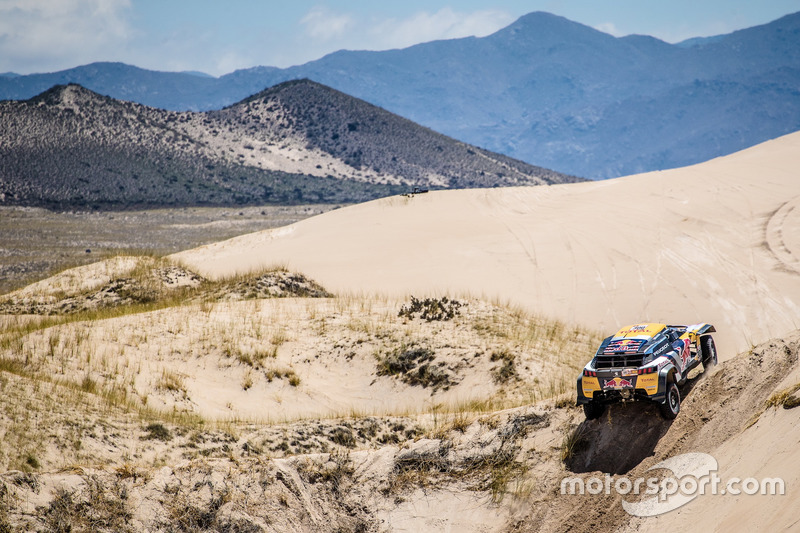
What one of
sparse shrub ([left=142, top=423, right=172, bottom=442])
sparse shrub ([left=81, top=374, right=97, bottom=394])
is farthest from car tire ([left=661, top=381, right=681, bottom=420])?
sparse shrub ([left=81, top=374, right=97, bottom=394])

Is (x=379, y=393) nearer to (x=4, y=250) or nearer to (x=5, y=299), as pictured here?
(x=5, y=299)

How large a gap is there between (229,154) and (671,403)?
9584 cm

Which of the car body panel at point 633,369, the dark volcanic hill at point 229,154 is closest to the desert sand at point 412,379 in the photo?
the car body panel at point 633,369

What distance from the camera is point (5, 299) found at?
67.8ft

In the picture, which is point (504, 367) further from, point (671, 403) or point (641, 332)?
point (671, 403)

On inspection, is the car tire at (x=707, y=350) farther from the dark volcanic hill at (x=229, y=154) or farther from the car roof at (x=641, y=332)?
the dark volcanic hill at (x=229, y=154)

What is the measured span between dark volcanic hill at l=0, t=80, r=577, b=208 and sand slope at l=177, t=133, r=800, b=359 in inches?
2050

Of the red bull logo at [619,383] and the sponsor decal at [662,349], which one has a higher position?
the sponsor decal at [662,349]

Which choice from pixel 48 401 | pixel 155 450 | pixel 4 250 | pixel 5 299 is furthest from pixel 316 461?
pixel 4 250

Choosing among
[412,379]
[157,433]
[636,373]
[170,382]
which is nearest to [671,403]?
[636,373]

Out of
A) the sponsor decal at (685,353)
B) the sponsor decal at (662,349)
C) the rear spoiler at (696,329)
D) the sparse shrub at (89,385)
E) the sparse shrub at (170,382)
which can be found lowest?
the sparse shrub at (170,382)

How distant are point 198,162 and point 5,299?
243 feet

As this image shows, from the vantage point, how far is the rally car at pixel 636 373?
7719 mm

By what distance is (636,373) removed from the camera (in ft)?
25.4
